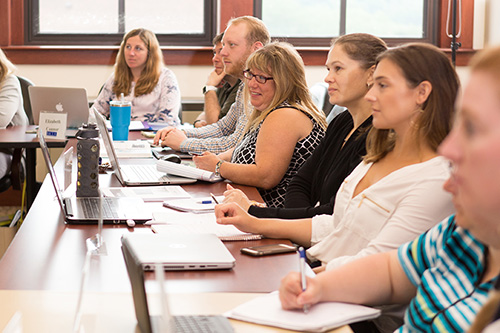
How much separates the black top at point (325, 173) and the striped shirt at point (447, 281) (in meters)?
0.80

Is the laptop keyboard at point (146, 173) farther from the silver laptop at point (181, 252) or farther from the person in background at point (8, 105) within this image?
the person in background at point (8, 105)

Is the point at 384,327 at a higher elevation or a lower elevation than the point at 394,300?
lower

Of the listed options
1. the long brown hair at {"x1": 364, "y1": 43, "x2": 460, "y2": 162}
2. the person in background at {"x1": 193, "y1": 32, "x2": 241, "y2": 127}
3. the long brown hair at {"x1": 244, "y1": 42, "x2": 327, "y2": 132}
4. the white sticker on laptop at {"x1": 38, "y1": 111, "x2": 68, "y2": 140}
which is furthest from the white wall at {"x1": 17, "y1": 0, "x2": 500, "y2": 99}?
the long brown hair at {"x1": 364, "y1": 43, "x2": 460, "y2": 162}

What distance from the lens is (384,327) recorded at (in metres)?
1.51

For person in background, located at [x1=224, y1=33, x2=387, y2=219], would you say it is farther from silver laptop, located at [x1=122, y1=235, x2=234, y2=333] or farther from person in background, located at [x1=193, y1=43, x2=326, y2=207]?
silver laptop, located at [x1=122, y1=235, x2=234, y2=333]

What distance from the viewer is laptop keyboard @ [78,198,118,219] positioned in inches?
Result: 73.8

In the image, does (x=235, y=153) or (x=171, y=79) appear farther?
(x=171, y=79)

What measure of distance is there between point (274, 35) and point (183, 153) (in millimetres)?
A: 2513

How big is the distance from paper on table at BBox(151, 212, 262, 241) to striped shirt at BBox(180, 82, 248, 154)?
3.83ft

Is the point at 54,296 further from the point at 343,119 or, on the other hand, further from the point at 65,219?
the point at 343,119

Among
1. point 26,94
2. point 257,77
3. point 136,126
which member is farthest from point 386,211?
point 26,94

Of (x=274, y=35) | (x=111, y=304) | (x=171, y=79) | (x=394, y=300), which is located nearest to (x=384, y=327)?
(x=394, y=300)

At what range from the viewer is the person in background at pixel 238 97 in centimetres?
308

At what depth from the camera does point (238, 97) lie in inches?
130
